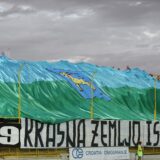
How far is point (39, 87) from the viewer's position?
139 ft

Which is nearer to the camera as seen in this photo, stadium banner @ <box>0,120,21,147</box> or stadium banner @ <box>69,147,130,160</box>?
stadium banner @ <box>0,120,21,147</box>

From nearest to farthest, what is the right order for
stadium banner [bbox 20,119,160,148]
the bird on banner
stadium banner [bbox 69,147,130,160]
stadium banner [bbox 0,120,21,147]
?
stadium banner [bbox 0,120,21,147] → stadium banner [bbox 20,119,160,148] → stadium banner [bbox 69,147,130,160] → the bird on banner

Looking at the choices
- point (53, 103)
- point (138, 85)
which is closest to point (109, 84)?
point (138, 85)

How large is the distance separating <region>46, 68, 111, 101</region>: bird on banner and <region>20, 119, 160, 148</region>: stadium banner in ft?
10.2

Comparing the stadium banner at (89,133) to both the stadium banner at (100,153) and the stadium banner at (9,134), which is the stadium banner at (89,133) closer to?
the stadium banner at (9,134)

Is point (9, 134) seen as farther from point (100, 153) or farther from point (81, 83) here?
point (81, 83)

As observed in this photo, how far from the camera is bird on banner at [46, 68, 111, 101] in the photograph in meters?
44.7

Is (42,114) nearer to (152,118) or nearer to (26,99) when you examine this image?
(26,99)

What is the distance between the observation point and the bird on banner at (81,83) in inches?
1759

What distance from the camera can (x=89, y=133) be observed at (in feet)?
137

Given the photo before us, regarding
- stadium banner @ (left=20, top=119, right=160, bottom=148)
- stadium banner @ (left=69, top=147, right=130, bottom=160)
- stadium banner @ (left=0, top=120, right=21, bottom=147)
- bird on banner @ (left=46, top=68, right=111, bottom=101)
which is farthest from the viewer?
bird on banner @ (left=46, top=68, right=111, bottom=101)

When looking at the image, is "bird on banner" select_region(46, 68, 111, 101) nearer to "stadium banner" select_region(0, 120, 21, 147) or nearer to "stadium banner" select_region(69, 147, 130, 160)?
"stadium banner" select_region(69, 147, 130, 160)

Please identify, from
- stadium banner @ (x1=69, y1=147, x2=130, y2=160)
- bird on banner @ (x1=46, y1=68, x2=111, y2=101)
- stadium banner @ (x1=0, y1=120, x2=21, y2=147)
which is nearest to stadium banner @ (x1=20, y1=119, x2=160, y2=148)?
stadium banner @ (x1=0, y1=120, x2=21, y2=147)

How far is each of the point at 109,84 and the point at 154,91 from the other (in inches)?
178
